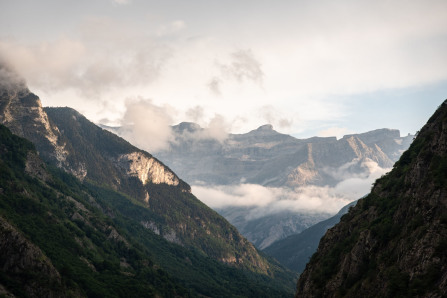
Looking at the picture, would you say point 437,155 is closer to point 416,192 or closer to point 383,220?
point 416,192

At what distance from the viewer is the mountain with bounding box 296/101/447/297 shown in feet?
253

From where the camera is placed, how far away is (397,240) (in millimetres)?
94500

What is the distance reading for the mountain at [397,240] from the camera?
77062 mm

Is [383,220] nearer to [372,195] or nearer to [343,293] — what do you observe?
[343,293]

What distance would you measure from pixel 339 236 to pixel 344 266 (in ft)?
93.3

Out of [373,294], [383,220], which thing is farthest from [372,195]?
[373,294]

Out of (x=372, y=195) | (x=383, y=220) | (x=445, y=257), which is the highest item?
(x=372, y=195)

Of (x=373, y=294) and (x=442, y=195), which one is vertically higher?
(x=442, y=195)

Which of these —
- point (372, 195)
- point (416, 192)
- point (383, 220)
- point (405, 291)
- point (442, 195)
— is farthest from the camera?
point (372, 195)

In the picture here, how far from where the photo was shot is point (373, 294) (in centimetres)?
8931

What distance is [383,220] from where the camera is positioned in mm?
108750

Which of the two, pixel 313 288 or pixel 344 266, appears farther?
pixel 313 288

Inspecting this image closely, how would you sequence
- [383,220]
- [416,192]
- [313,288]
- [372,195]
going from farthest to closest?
[372,195], [313,288], [383,220], [416,192]

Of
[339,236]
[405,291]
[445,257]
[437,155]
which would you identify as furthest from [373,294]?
[339,236]
